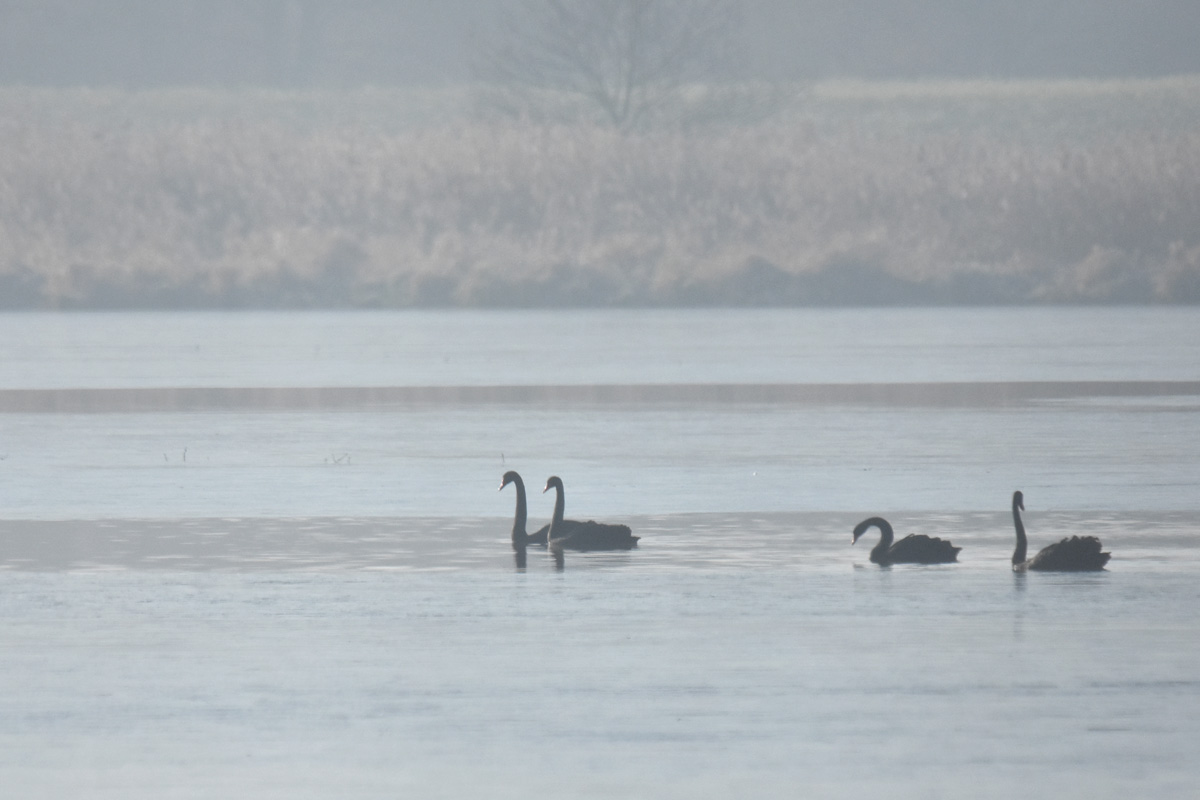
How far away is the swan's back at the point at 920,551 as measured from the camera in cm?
1008

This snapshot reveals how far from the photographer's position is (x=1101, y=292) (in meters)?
32.2

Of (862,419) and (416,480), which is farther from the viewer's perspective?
(862,419)

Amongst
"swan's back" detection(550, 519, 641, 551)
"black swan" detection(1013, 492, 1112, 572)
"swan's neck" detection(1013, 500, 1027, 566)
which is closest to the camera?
"black swan" detection(1013, 492, 1112, 572)

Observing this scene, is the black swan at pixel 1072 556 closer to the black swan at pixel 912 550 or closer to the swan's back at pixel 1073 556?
the swan's back at pixel 1073 556

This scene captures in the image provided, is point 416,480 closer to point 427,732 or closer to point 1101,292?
point 427,732

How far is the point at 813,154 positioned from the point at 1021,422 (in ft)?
67.0

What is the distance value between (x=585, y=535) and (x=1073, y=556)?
6.92 feet

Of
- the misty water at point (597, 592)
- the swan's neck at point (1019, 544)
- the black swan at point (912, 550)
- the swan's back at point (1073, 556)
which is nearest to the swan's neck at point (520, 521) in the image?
the misty water at point (597, 592)

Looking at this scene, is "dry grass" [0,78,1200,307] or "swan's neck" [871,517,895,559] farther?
"dry grass" [0,78,1200,307]

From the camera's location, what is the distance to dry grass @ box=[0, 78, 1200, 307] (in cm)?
3288

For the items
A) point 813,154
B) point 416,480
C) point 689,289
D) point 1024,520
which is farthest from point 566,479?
point 813,154

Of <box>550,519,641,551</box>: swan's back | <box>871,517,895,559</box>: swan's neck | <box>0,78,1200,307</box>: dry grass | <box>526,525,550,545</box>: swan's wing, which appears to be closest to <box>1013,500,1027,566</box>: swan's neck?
<box>871,517,895,559</box>: swan's neck

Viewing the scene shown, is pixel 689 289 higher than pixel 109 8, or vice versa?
pixel 109 8

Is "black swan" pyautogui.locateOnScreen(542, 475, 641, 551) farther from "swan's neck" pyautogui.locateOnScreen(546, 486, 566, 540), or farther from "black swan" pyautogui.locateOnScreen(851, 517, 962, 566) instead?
"black swan" pyautogui.locateOnScreen(851, 517, 962, 566)
